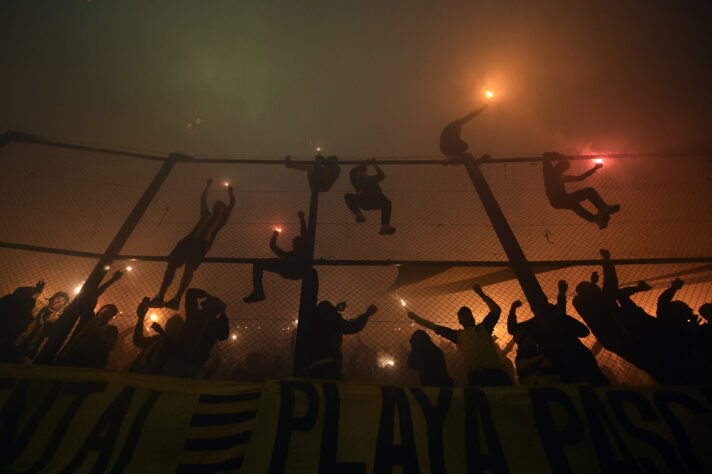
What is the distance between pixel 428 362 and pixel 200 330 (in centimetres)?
371

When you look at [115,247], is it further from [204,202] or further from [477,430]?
[477,430]

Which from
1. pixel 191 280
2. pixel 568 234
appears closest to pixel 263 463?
pixel 191 280

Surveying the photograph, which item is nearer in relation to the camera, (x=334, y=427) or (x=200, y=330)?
(x=334, y=427)

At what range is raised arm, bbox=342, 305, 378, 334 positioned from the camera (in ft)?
15.2

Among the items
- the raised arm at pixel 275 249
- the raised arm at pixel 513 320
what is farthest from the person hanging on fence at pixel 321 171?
the raised arm at pixel 513 320

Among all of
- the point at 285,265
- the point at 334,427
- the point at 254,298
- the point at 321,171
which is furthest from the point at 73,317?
the point at 321,171

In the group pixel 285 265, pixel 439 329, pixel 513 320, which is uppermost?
pixel 285 265

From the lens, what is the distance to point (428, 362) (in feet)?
14.2

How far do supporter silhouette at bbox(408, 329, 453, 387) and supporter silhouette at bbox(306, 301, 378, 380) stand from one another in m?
0.89

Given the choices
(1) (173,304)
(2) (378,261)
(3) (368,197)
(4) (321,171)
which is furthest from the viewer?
(3) (368,197)

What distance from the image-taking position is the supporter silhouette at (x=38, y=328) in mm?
4910

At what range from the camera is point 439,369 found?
14.0ft

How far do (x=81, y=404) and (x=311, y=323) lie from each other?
2.47 meters

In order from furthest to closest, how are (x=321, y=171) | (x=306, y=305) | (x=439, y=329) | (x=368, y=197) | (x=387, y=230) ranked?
(x=368, y=197) → (x=387, y=230) → (x=321, y=171) → (x=439, y=329) → (x=306, y=305)
